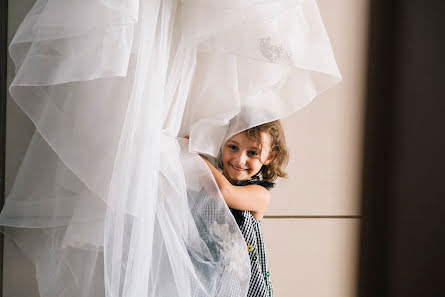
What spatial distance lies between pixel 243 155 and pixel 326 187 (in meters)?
0.49

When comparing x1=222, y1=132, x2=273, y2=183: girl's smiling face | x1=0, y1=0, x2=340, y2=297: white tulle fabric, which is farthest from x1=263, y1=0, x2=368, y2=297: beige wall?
x1=0, y1=0, x2=340, y2=297: white tulle fabric

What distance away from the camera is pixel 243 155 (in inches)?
43.6

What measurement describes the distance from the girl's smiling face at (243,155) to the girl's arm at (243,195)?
0.04 metres

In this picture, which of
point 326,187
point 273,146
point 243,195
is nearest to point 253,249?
point 243,195

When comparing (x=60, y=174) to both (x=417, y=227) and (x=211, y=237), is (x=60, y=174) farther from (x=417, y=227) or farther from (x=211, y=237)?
(x=417, y=227)

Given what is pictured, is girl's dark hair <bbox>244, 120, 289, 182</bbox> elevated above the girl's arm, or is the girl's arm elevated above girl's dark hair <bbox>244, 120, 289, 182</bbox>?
girl's dark hair <bbox>244, 120, 289, 182</bbox>

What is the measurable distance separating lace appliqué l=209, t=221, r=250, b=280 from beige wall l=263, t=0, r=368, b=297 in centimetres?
39

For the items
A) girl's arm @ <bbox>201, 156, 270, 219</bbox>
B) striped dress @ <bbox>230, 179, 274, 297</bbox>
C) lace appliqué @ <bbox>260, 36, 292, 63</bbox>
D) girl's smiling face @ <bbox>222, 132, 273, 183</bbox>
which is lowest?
striped dress @ <bbox>230, 179, 274, 297</bbox>

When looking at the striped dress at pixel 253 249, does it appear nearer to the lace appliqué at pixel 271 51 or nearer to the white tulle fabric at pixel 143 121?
the white tulle fabric at pixel 143 121

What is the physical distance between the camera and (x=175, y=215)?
919mm

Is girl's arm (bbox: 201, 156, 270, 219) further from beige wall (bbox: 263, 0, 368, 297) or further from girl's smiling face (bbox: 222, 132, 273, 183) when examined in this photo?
beige wall (bbox: 263, 0, 368, 297)

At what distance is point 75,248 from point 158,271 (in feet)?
0.51

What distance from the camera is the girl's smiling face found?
110 centimetres

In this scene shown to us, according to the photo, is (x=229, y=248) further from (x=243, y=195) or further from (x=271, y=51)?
(x=271, y=51)
